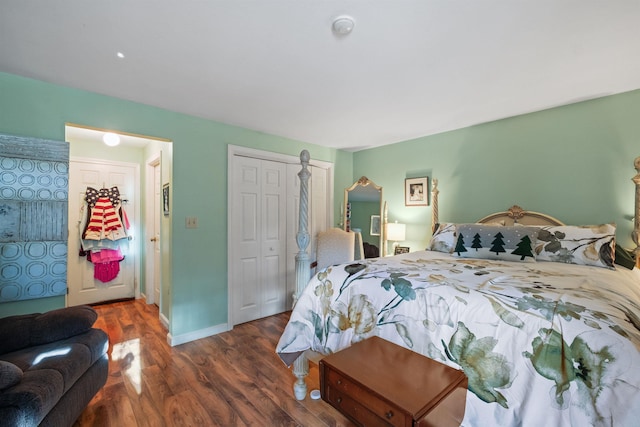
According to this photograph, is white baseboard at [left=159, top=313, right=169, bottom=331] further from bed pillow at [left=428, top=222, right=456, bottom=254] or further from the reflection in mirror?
bed pillow at [left=428, top=222, right=456, bottom=254]

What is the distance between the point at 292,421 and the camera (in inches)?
65.0

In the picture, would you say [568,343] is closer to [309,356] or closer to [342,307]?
[342,307]

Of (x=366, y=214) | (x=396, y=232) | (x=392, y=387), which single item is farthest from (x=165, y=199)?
(x=392, y=387)

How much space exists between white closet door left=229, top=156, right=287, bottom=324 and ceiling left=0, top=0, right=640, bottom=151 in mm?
883

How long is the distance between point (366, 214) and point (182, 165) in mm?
2499

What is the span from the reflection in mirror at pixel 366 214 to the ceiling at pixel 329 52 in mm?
1536

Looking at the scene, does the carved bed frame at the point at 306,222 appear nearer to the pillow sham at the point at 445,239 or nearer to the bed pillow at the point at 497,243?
the pillow sham at the point at 445,239

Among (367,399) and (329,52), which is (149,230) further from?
(367,399)

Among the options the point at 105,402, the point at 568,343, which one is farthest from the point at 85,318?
the point at 568,343

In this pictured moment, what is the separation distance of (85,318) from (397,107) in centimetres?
292

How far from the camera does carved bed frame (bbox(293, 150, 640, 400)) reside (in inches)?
73.9

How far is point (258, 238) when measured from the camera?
3.34 meters

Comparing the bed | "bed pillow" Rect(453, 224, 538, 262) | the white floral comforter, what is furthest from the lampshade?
the white floral comforter

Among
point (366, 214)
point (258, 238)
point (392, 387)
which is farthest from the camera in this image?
point (366, 214)
